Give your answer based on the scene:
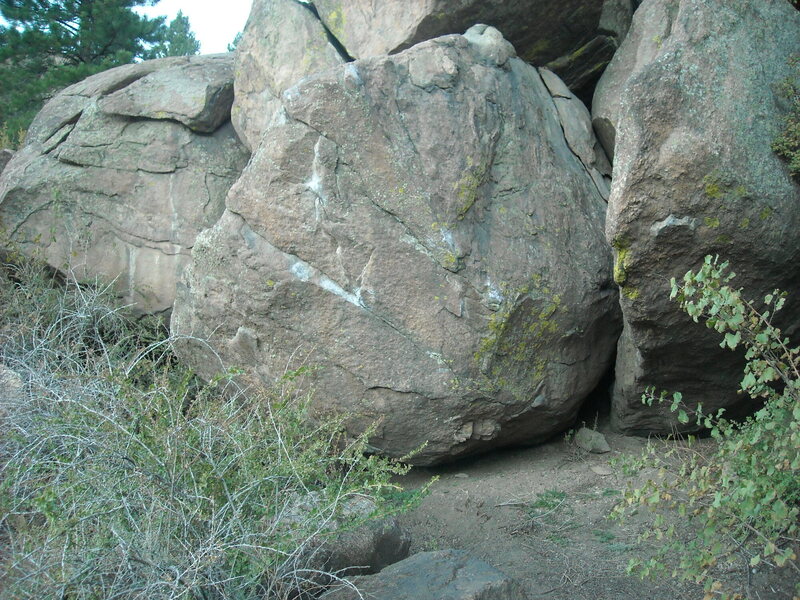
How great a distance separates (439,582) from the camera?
290 cm

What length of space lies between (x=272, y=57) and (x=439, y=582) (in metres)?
4.20

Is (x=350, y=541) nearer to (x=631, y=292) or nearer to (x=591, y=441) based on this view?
(x=631, y=292)

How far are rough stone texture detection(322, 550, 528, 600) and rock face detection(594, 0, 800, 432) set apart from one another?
176 centimetres

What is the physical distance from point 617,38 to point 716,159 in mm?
2339

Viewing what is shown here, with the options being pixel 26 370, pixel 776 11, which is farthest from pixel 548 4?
pixel 26 370

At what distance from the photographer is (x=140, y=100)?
20.7 ft

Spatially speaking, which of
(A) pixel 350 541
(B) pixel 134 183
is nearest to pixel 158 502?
→ (A) pixel 350 541

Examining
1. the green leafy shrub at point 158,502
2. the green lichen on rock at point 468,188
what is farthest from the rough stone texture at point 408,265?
the green leafy shrub at point 158,502

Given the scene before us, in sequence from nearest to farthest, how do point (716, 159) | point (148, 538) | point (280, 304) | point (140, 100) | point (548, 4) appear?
1. point (148, 538)
2. point (716, 159)
3. point (280, 304)
4. point (548, 4)
5. point (140, 100)

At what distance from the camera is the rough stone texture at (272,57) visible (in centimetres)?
573

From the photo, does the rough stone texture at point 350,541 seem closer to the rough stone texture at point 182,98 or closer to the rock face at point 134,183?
the rock face at point 134,183

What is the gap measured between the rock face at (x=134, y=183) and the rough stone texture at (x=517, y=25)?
132 centimetres

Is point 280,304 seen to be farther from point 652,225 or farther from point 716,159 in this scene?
point 716,159

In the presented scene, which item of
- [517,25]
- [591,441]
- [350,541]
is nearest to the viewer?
[350,541]
